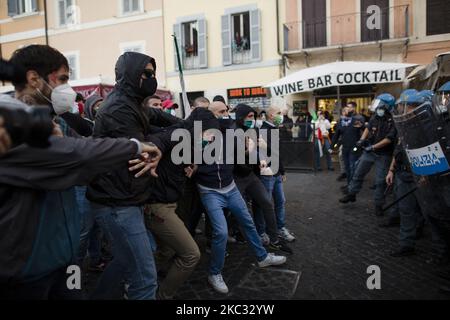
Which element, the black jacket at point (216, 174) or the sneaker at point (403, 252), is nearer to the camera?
the black jacket at point (216, 174)

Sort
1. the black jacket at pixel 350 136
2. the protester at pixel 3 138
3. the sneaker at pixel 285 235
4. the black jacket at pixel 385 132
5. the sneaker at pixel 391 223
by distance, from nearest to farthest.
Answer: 1. the protester at pixel 3 138
2. the sneaker at pixel 285 235
3. the sneaker at pixel 391 223
4. the black jacket at pixel 385 132
5. the black jacket at pixel 350 136

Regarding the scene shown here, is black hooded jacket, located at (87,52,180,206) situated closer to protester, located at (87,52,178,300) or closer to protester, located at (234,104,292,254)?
protester, located at (87,52,178,300)

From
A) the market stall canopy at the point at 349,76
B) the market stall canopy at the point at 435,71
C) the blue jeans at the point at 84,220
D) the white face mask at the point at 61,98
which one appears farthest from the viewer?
the market stall canopy at the point at 349,76

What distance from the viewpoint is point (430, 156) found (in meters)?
3.24

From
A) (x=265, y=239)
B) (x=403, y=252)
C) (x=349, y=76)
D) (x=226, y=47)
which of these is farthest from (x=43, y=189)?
(x=226, y=47)

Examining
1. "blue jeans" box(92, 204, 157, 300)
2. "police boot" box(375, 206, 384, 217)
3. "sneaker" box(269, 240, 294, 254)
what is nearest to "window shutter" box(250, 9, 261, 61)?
"police boot" box(375, 206, 384, 217)

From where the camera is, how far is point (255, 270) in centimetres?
383

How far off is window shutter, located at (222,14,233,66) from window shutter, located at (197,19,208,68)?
2.75 feet

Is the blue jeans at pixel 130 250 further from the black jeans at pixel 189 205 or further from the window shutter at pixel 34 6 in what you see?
the window shutter at pixel 34 6

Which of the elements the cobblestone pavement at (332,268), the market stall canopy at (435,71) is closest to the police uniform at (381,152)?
the cobblestone pavement at (332,268)

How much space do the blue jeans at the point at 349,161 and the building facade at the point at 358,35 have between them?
18.3 feet

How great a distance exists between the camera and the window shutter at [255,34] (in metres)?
15.1

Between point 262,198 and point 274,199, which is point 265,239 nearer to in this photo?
point 274,199
